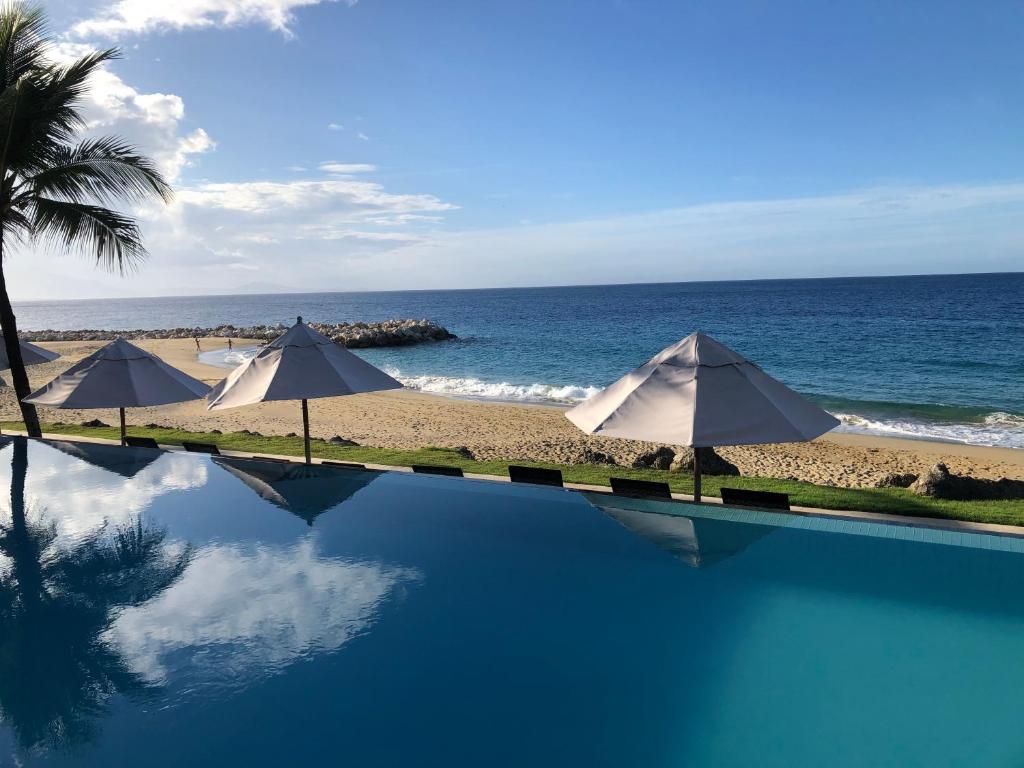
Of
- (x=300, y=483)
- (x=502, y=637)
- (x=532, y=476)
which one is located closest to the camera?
(x=502, y=637)

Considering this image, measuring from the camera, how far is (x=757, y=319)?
70.9 meters

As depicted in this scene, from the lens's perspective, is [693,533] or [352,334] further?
[352,334]

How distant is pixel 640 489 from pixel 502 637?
3.37 meters

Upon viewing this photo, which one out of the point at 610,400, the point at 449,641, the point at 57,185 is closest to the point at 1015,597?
the point at 610,400

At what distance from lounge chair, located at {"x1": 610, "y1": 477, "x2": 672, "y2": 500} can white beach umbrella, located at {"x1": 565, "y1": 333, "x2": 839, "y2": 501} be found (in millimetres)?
1116

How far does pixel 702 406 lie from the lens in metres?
6.66

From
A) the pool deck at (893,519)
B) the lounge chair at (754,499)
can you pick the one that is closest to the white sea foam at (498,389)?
the pool deck at (893,519)

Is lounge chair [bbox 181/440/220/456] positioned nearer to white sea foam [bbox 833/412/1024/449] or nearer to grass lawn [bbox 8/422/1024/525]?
grass lawn [bbox 8/422/1024/525]

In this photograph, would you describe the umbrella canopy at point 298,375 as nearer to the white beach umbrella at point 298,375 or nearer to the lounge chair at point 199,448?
the white beach umbrella at point 298,375

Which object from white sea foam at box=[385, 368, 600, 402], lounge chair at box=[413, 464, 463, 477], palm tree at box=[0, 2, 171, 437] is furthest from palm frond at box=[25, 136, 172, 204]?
white sea foam at box=[385, 368, 600, 402]

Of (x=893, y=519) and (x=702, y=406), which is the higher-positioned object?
(x=702, y=406)

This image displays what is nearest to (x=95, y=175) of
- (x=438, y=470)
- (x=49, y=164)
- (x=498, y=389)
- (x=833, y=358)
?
(x=49, y=164)

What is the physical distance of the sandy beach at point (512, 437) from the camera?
13227 millimetres

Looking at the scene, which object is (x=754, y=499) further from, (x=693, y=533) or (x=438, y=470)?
(x=438, y=470)
